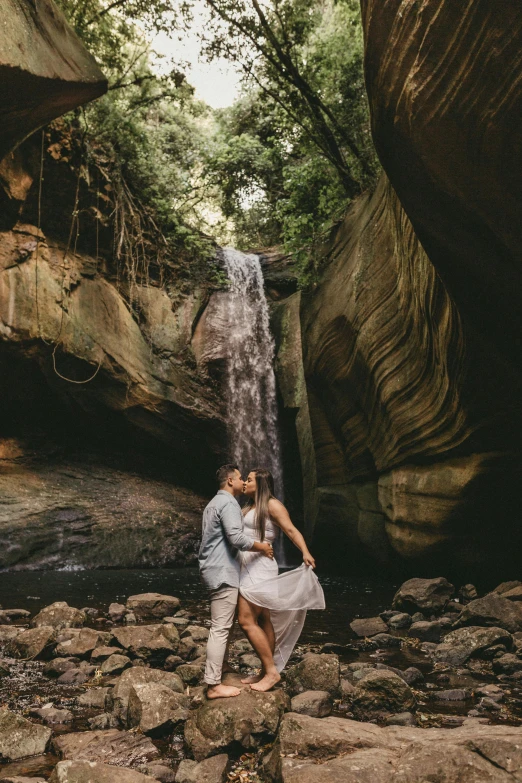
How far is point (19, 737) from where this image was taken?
10.9 feet

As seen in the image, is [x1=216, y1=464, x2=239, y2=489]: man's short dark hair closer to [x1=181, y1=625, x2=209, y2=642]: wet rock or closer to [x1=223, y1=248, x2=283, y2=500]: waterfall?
[x1=181, y1=625, x2=209, y2=642]: wet rock

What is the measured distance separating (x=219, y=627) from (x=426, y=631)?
11.5 feet

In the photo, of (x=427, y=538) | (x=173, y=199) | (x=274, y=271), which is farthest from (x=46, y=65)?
(x=274, y=271)

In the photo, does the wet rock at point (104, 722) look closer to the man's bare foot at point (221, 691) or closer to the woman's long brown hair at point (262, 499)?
the man's bare foot at point (221, 691)

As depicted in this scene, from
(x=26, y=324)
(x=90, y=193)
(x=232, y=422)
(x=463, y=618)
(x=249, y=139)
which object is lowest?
(x=463, y=618)

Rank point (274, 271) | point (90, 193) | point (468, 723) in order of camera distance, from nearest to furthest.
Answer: point (468, 723) → point (90, 193) → point (274, 271)

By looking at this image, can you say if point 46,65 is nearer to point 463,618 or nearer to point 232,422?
point 463,618

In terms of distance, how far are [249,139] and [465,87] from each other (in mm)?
14691

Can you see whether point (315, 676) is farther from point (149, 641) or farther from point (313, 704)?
point (149, 641)

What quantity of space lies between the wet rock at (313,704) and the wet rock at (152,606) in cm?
392

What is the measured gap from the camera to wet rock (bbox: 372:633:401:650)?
19.8ft

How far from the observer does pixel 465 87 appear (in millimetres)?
4223

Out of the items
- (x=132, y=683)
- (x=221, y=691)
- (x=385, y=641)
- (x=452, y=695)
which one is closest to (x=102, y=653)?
(x=132, y=683)

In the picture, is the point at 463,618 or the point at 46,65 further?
the point at 463,618
